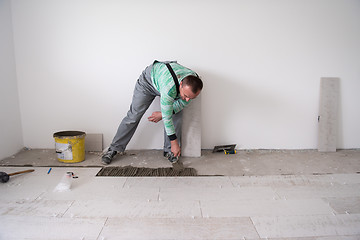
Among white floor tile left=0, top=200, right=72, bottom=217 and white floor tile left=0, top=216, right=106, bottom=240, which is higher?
white floor tile left=0, top=200, right=72, bottom=217

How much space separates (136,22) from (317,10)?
78.8 inches

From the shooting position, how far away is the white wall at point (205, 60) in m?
2.70

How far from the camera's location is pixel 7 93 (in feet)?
8.73

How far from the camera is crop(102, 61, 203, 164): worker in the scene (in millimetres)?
2021

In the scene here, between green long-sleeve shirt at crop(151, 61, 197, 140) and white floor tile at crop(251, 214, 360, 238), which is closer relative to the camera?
white floor tile at crop(251, 214, 360, 238)

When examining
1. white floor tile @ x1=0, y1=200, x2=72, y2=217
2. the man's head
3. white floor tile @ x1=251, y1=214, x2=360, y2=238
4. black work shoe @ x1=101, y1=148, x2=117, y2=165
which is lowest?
white floor tile @ x1=251, y1=214, x2=360, y2=238

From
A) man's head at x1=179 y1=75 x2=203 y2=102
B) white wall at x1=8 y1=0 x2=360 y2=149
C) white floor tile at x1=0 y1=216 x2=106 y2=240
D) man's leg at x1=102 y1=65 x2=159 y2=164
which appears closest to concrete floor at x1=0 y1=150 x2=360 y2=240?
white floor tile at x1=0 y1=216 x2=106 y2=240

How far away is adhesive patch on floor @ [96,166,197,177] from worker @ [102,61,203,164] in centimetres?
15

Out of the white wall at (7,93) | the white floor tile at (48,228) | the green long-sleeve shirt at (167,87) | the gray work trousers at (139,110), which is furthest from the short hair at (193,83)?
the white wall at (7,93)

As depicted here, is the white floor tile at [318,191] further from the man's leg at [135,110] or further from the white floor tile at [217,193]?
the man's leg at [135,110]

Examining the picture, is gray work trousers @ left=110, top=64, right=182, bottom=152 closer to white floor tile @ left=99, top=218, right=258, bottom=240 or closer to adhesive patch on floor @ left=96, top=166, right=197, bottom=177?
adhesive patch on floor @ left=96, top=166, right=197, bottom=177

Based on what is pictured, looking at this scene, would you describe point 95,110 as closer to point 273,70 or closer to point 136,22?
point 136,22

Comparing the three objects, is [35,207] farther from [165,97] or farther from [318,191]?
[318,191]

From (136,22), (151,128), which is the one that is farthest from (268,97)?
(136,22)
